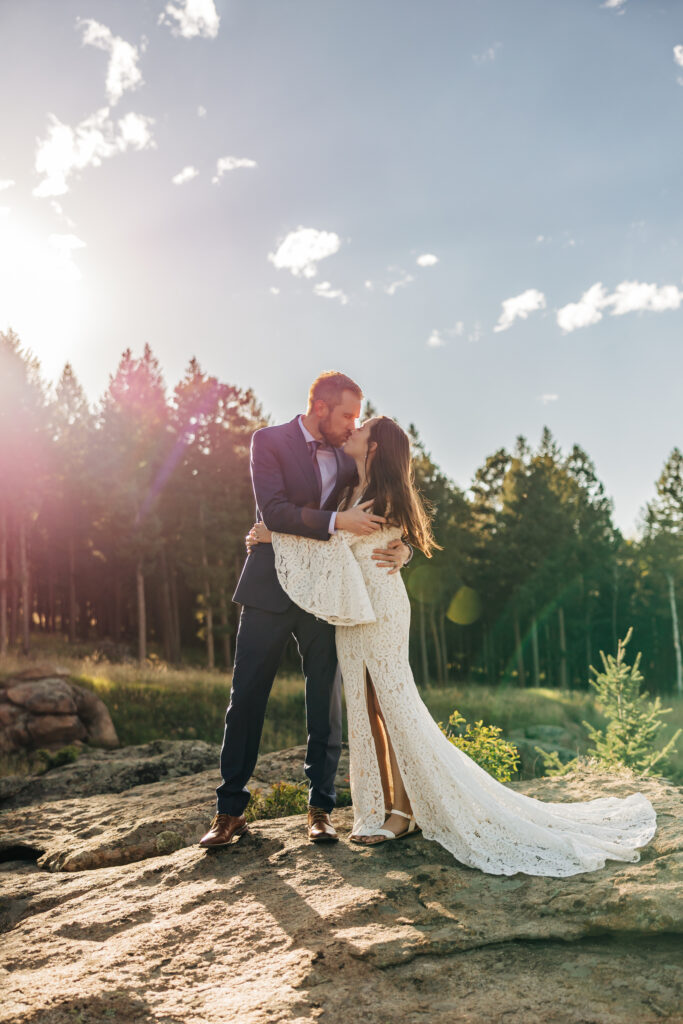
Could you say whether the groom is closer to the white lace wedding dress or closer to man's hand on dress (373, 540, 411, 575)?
man's hand on dress (373, 540, 411, 575)

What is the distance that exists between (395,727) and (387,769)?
0.37 meters

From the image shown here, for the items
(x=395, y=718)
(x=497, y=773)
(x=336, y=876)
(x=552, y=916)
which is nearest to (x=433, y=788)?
(x=395, y=718)

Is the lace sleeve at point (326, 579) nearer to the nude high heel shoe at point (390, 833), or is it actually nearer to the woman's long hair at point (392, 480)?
the woman's long hair at point (392, 480)

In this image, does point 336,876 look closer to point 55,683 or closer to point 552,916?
point 552,916

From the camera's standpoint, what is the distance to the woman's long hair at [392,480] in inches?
179

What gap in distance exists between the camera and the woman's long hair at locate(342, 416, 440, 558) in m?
4.55

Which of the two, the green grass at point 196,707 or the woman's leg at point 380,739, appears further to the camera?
the green grass at point 196,707

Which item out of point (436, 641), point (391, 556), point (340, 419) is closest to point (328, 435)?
point (340, 419)

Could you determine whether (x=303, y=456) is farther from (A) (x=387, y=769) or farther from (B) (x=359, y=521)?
(A) (x=387, y=769)

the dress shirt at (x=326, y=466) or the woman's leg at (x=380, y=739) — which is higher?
the dress shirt at (x=326, y=466)

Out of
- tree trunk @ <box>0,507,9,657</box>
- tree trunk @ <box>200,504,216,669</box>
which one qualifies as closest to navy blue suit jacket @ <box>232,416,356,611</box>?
tree trunk @ <box>0,507,9,657</box>

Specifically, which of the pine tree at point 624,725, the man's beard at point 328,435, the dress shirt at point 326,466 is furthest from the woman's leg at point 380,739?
the pine tree at point 624,725

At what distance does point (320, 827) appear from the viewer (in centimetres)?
442

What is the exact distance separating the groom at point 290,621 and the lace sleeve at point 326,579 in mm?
113
